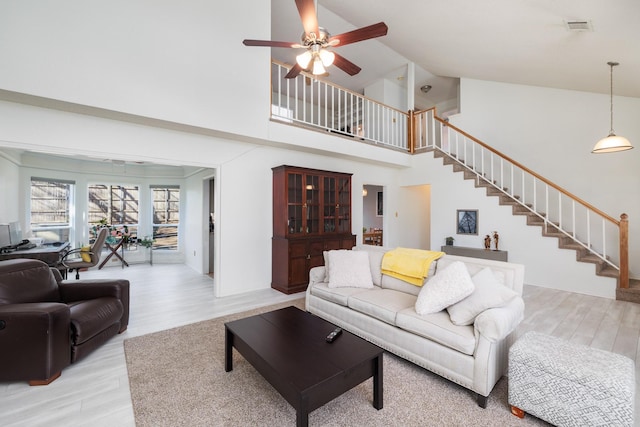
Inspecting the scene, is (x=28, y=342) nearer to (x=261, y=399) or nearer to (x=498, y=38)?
(x=261, y=399)

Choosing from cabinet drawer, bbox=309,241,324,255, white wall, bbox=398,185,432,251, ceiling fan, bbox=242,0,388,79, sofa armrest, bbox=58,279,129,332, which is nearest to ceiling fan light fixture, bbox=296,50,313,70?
ceiling fan, bbox=242,0,388,79

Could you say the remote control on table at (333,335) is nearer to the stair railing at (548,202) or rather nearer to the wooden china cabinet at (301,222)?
the wooden china cabinet at (301,222)

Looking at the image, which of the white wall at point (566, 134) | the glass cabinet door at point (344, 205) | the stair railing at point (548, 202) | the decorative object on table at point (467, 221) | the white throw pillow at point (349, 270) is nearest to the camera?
the white throw pillow at point (349, 270)

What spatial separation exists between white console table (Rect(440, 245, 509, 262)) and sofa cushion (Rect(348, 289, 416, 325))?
3399 millimetres

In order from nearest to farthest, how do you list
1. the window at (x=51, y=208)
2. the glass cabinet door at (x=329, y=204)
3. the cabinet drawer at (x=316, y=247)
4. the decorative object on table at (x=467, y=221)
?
1. the cabinet drawer at (x=316, y=247)
2. the glass cabinet door at (x=329, y=204)
3. the window at (x=51, y=208)
4. the decorative object on table at (x=467, y=221)

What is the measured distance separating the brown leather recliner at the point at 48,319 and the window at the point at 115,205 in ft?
15.2

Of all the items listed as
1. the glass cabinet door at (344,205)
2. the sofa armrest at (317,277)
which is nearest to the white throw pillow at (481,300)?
the sofa armrest at (317,277)

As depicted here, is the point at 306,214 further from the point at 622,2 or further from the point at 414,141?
the point at 622,2

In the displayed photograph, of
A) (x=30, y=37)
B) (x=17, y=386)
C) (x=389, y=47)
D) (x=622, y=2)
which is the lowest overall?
(x=17, y=386)

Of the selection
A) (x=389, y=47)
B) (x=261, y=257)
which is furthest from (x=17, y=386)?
(x=389, y=47)

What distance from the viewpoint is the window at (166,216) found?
7.39 meters

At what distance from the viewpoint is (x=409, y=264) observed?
3002 mm

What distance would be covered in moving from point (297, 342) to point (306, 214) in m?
2.92

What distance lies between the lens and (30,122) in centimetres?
300
